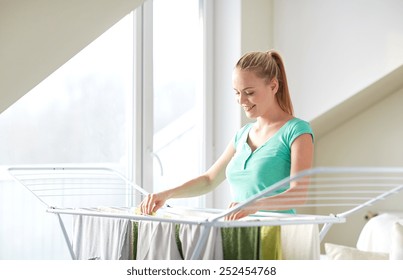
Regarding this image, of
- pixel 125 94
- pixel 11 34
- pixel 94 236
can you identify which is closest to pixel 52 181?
pixel 125 94

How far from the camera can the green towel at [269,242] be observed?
1.66 metres

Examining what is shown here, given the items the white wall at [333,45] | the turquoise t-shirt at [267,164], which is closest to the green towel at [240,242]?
the turquoise t-shirt at [267,164]

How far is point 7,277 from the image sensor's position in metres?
1.88

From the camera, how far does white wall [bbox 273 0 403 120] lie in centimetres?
404

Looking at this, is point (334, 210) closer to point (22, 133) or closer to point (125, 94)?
point (125, 94)

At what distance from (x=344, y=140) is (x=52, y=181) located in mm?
2316

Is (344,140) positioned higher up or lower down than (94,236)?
higher up

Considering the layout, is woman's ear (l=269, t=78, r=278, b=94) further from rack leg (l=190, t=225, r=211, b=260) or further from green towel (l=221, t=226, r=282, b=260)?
rack leg (l=190, t=225, r=211, b=260)

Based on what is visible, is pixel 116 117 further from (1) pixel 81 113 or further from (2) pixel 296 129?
(2) pixel 296 129

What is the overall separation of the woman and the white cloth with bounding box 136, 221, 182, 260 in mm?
170

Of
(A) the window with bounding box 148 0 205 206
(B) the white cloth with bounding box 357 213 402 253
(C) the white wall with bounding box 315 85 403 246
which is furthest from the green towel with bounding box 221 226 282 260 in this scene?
(C) the white wall with bounding box 315 85 403 246

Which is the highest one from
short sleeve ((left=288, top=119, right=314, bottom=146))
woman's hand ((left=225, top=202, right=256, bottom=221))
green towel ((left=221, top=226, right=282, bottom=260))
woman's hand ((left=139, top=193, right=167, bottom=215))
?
short sleeve ((left=288, top=119, right=314, bottom=146))

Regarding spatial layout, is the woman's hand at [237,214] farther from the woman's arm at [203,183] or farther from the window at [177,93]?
the window at [177,93]

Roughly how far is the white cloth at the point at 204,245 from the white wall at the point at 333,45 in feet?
8.72
